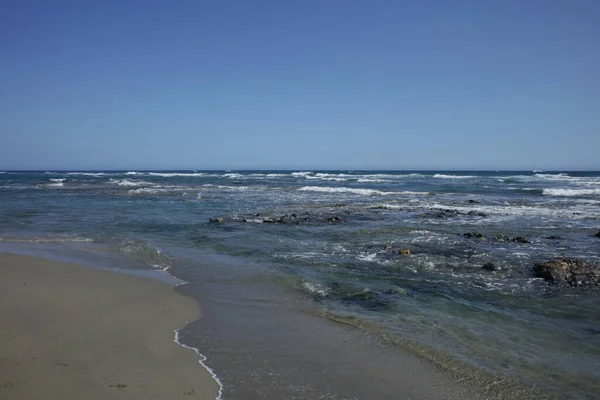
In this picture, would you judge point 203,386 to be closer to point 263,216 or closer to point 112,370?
point 112,370

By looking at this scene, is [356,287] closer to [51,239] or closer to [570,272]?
[570,272]

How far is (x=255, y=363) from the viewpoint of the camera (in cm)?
464

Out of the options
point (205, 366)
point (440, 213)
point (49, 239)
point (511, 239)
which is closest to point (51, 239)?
point (49, 239)

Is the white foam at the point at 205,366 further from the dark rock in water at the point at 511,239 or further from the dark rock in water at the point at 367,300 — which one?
Answer: the dark rock in water at the point at 511,239

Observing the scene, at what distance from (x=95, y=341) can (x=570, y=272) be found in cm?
857

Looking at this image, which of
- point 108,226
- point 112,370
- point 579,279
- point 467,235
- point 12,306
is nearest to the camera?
point 112,370

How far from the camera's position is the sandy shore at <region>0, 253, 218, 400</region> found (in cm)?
406

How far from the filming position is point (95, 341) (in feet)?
16.9

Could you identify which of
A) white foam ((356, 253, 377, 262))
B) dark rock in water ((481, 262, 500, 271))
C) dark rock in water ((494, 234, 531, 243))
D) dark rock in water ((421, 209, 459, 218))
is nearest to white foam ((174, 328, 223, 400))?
white foam ((356, 253, 377, 262))

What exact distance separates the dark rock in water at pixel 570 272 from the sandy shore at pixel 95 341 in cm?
683

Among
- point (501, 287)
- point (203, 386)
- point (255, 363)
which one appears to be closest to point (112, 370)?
point (203, 386)

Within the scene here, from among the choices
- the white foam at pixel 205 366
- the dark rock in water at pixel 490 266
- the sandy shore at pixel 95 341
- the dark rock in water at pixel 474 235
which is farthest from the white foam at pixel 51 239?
the dark rock in water at pixel 474 235

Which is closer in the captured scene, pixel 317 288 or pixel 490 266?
pixel 317 288

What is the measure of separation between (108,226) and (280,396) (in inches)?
521
